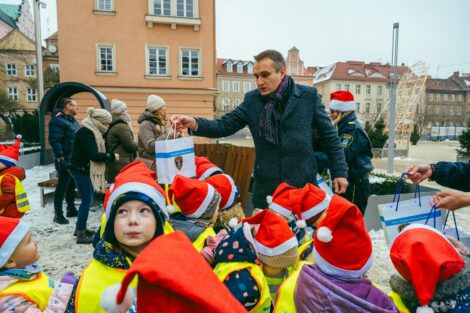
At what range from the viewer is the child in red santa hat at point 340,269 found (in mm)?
1419

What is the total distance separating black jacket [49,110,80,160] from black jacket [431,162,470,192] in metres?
5.25

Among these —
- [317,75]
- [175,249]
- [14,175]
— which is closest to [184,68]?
[14,175]

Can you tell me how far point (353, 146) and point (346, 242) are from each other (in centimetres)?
222

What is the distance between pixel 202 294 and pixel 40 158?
550 inches

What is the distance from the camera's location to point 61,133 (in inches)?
215

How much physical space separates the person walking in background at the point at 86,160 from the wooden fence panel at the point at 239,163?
70.9 inches

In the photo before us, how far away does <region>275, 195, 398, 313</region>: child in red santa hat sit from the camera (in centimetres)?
142

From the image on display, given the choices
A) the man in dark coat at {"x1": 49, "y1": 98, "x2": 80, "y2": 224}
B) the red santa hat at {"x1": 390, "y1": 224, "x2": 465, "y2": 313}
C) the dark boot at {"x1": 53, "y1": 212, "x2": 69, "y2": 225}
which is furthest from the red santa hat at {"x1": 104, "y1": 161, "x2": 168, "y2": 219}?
the dark boot at {"x1": 53, "y1": 212, "x2": 69, "y2": 225}

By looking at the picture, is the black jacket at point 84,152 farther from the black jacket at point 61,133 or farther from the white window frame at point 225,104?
the white window frame at point 225,104

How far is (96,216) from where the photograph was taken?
587 centimetres

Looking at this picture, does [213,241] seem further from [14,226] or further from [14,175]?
[14,175]

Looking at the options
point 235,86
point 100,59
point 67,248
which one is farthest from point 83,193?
point 235,86

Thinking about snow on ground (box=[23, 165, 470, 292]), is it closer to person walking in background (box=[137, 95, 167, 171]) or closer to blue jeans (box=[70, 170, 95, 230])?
blue jeans (box=[70, 170, 95, 230])

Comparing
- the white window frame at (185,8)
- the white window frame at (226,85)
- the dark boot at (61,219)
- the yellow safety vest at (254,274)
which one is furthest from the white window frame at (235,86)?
the yellow safety vest at (254,274)
